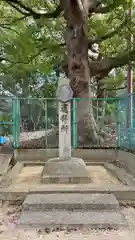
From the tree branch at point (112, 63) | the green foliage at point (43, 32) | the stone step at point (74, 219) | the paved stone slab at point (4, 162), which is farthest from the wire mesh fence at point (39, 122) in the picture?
the stone step at point (74, 219)

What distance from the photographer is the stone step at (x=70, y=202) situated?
4742 millimetres

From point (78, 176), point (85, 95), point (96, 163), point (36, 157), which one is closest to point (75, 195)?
point (78, 176)

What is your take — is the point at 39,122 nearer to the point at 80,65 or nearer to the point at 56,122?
the point at 56,122

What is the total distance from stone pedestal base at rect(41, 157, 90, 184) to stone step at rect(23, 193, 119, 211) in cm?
129

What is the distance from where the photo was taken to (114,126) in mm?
9930

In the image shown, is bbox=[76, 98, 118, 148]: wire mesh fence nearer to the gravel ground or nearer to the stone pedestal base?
the stone pedestal base

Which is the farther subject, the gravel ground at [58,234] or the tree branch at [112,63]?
the tree branch at [112,63]

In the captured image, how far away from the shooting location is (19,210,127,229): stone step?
13.5ft

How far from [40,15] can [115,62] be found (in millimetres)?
3743

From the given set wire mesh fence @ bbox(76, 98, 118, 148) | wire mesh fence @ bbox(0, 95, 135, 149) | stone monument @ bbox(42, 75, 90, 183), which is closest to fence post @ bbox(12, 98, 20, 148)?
wire mesh fence @ bbox(0, 95, 135, 149)

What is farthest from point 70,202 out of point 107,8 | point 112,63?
point 107,8

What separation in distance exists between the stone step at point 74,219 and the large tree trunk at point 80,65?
224 inches

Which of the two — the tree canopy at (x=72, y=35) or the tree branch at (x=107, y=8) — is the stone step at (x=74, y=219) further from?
the tree branch at (x=107, y=8)

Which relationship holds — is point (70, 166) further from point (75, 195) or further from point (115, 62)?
point (115, 62)
